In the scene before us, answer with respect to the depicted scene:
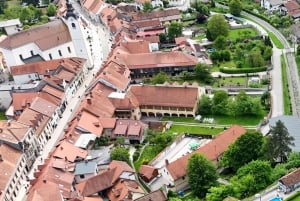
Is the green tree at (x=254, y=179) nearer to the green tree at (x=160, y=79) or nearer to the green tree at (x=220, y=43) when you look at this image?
the green tree at (x=160, y=79)

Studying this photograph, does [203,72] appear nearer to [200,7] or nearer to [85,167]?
[85,167]

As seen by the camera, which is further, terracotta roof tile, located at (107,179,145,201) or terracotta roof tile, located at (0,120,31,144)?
terracotta roof tile, located at (0,120,31,144)

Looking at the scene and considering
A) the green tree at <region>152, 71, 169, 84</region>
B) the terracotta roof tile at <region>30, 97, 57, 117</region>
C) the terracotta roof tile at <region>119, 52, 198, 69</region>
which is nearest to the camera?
the terracotta roof tile at <region>30, 97, 57, 117</region>

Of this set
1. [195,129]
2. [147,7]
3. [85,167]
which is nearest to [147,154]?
[195,129]

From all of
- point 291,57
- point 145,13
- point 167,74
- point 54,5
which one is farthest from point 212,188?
point 54,5

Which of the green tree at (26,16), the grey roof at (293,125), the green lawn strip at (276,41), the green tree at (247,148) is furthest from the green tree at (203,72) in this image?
the green tree at (26,16)

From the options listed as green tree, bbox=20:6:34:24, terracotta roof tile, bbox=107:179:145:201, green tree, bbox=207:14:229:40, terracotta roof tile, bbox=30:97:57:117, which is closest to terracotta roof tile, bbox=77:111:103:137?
terracotta roof tile, bbox=30:97:57:117

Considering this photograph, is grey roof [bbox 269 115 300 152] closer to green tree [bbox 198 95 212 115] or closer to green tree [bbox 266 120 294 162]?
green tree [bbox 266 120 294 162]
